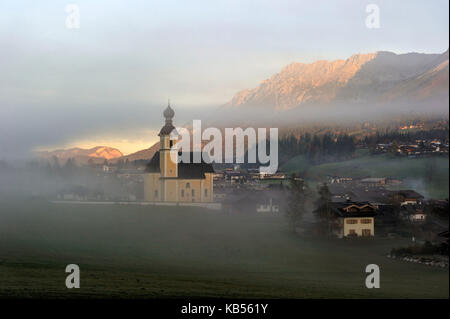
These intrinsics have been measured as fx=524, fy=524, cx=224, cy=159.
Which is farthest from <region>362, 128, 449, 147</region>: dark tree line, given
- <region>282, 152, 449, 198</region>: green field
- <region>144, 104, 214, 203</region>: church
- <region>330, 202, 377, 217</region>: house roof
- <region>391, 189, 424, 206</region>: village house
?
<region>144, 104, 214, 203</region>: church

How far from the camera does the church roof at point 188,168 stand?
87.0 m

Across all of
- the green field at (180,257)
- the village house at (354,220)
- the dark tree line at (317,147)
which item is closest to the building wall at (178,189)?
the green field at (180,257)

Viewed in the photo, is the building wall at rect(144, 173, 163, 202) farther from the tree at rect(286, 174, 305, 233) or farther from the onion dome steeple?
the tree at rect(286, 174, 305, 233)

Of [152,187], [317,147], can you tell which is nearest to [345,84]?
[317,147]

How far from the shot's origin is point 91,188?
86812mm

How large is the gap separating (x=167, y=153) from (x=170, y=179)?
4667 millimetres

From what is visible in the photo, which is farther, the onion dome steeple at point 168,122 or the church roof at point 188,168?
the church roof at point 188,168

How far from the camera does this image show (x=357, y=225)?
188 feet

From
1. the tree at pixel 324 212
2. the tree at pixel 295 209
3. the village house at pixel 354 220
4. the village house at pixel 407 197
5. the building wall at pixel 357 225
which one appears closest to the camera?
the village house at pixel 354 220

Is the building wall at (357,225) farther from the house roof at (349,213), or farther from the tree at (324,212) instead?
the tree at (324,212)

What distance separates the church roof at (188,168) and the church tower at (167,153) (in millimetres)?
973
